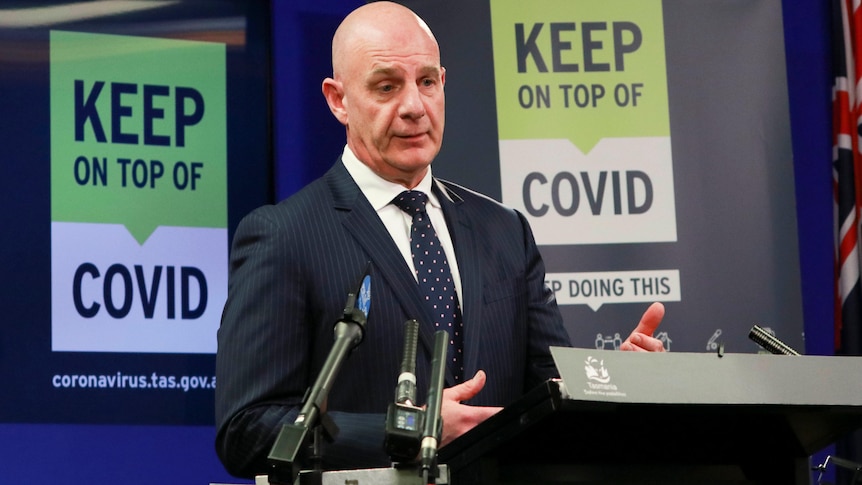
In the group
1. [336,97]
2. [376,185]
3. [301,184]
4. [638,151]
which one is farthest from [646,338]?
[301,184]

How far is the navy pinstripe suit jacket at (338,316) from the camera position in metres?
2.62

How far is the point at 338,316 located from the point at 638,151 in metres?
2.05

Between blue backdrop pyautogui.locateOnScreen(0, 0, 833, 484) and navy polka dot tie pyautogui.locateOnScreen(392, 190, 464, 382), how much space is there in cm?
162

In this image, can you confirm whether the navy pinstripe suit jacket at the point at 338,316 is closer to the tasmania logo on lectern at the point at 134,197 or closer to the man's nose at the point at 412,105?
the man's nose at the point at 412,105

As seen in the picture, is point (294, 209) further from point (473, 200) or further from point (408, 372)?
point (408, 372)

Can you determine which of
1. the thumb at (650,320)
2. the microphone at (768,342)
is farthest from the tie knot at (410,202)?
the microphone at (768,342)

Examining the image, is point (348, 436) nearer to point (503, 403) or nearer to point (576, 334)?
point (503, 403)

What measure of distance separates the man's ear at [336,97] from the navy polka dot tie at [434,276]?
1.01ft

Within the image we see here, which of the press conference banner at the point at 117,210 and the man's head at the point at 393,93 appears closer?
the man's head at the point at 393,93

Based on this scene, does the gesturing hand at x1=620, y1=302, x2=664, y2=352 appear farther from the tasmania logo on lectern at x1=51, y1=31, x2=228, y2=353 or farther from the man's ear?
the tasmania logo on lectern at x1=51, y1=31, x2=228, y2=353

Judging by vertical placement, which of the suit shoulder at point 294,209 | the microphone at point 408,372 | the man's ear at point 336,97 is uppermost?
the man's ear at point 336,97

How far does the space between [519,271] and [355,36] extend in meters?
0.66

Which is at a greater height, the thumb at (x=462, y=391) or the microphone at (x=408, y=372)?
the microphone at (x=408, y=372)

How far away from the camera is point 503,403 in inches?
111
